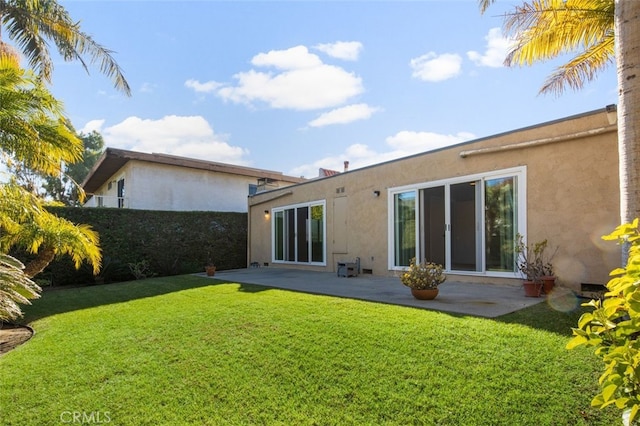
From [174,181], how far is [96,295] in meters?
8.85

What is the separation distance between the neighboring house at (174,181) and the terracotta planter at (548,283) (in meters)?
14.9

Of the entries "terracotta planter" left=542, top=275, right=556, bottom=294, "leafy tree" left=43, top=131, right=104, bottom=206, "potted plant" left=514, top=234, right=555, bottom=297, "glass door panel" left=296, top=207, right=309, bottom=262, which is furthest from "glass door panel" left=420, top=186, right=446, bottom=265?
"leafy tree" left=43, top=131, right=104, bottom=206

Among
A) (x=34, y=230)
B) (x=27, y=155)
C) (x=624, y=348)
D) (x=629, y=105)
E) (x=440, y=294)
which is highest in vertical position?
(x=629, y=105)

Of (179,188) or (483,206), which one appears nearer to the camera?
(483,206)

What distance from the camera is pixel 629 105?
4336mm

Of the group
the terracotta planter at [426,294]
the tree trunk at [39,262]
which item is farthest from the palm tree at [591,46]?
the tree trunk at [39,262]

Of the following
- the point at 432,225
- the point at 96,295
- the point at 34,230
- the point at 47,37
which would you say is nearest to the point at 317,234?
the point at 432,225

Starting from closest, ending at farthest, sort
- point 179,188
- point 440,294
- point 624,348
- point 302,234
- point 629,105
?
point 624,348 < point 629,105 < point 440,294 < point 302,234 < point 179,188

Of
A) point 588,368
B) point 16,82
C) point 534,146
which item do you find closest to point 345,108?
point 534,146

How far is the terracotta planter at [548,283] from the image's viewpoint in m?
6.70

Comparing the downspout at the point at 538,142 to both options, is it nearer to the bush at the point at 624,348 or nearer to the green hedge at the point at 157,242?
the bush at the point at 624,348

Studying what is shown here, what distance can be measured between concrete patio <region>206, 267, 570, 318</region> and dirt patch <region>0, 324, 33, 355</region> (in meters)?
4.89

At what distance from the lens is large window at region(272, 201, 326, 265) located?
13.6 meters

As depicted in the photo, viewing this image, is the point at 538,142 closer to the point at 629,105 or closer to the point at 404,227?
the point at 629,105
